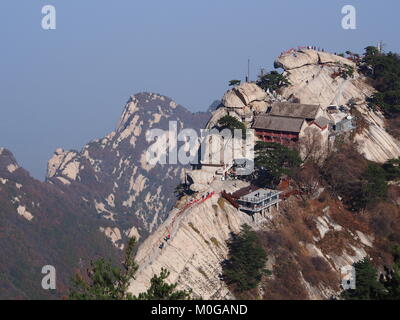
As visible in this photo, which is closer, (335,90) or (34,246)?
(335,90)

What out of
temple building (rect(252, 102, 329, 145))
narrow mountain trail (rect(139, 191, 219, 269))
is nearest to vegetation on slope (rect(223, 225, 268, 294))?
narrow mountain trail (rect(139, 191, 219, 269))

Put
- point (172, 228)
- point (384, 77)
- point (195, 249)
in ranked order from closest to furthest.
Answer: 1. point (195, 249)
2. point (172, 228)
3. point (384, 77)

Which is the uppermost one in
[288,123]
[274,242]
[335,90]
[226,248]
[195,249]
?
[335,90]

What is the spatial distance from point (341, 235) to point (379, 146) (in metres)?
18.4

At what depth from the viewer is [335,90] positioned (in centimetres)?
9112

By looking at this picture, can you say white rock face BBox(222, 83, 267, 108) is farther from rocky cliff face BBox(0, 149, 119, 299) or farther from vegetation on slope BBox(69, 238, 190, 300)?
rocky cliff face BBox(0, 149, 119, 299)

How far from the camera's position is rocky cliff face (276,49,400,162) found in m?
81.2

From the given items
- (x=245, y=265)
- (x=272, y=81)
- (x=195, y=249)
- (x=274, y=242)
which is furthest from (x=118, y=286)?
(x=272, y=81)

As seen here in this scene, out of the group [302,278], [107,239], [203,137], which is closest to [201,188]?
[203,137]

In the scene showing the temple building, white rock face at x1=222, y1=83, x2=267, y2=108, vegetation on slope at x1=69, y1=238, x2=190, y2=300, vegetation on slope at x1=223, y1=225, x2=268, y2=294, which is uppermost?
white rock face at x1=222, y1=83, x2=267, y2=108

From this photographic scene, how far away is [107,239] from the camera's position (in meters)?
198

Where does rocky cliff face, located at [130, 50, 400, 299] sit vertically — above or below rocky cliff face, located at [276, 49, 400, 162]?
below

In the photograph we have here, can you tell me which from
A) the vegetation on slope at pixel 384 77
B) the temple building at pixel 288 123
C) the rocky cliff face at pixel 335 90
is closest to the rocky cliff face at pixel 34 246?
the rocky cliff face at pixel 335 90

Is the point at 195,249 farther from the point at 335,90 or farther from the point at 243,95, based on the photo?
the point at 335,90
